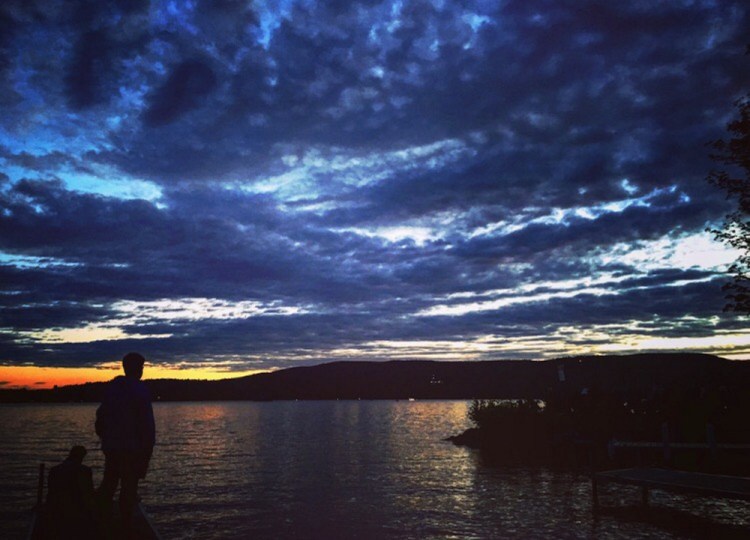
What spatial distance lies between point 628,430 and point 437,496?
16.4m

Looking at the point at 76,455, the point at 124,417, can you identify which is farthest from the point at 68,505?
the point at 124,417

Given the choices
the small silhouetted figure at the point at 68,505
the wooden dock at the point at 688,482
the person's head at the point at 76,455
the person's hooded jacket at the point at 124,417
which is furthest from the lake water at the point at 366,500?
the person's hooded jacket at the point at 124,417

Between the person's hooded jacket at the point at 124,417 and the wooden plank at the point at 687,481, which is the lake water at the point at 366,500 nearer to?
the wooden plank at the point at 687,481

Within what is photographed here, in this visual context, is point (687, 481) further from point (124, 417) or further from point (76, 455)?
point (76, 455)

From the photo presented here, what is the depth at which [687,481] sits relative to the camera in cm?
1772

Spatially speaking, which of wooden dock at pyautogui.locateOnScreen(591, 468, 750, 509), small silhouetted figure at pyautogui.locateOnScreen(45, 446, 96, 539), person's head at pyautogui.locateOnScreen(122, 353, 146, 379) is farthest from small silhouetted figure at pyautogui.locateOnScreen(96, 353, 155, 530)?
wooden dock at pyautogui.locateOnScreen(591, 468, 750, 509)

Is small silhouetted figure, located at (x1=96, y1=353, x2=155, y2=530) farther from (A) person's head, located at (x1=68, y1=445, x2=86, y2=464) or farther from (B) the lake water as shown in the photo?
(B) the lake water

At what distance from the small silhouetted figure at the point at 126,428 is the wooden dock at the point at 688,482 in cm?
1486

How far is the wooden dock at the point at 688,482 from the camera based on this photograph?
51.5 feet

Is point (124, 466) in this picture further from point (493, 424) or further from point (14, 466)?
point (493, 424)

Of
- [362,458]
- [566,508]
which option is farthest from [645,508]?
[362,458]

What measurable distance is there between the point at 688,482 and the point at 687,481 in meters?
0.24

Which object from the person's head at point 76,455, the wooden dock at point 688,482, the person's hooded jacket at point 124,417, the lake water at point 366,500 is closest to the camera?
the person's hooded jacket at point 124,417

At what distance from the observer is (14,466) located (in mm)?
42469
